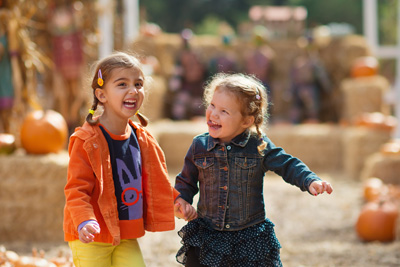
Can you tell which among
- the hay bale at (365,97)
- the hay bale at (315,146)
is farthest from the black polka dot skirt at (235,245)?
the hay bale at (365,97)

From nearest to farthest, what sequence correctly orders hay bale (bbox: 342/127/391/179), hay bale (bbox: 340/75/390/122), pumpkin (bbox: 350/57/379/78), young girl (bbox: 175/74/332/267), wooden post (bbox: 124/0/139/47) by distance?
young girl (bbox: 175/74/332/267) < hay bale (bbox: 342/127/391/179) < hay bale (bbox: 340/75/390/122) < pumpkin (bbox: 350/57/379/78) < wooden post (bbox: 124/0/139/47)

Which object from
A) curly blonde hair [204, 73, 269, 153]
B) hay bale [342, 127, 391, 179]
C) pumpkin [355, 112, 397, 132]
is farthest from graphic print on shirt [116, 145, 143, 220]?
pumpkin [355, 112, 397, 132]

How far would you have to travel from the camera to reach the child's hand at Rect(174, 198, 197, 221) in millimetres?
2328

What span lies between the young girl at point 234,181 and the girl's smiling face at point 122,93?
319 mm

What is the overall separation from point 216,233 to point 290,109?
7.80 meters

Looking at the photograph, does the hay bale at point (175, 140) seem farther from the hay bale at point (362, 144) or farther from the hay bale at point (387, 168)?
the hay bale at point (387, 168)

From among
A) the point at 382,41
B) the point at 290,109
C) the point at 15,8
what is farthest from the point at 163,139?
the point at 382,41

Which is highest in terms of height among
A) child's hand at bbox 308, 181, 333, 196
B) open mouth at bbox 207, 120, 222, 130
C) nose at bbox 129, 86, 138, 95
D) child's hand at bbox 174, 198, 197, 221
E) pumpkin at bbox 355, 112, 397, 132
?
nose at bbox 129, 86, 138, 95

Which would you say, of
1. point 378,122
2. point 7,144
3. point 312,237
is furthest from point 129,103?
point 378,122

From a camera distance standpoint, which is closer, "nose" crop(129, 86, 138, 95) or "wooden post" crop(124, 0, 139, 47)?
"nose" crop(129, 86, 138, 95)

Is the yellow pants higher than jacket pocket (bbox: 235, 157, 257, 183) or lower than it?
lower

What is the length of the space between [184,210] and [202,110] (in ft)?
24.1

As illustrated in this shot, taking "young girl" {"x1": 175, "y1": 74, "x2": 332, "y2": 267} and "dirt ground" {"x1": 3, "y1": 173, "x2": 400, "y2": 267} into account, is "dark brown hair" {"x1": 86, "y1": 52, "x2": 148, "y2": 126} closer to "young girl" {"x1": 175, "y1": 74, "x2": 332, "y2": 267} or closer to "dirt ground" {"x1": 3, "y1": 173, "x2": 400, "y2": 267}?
"young girl" {"x1": 175, "y1": 74, "x2": 332, "y2": 267}

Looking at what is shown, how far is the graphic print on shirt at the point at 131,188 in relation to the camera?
221 cm
